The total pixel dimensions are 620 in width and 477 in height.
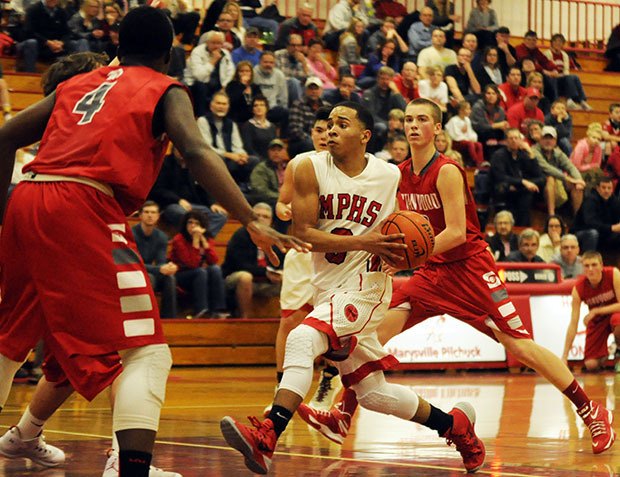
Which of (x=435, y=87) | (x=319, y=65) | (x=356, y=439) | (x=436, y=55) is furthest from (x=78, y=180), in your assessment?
(x=436, y=55)

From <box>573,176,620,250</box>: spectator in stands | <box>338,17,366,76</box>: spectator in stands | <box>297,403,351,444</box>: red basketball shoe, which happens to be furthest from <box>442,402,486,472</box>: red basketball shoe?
<box>338,17,366,76</box>: spectator in stands

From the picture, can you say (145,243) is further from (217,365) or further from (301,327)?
(301,327)

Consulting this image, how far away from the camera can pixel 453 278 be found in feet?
24.3

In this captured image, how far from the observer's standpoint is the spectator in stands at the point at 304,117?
51.6 feet

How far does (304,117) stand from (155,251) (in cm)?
385

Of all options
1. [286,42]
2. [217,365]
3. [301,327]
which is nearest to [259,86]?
[286,42]

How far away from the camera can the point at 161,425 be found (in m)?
7.77

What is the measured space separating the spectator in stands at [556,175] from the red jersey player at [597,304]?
14.0 feet

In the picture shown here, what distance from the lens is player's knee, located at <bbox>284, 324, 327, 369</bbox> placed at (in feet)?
18.8

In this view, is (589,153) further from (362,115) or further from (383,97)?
(362,115)

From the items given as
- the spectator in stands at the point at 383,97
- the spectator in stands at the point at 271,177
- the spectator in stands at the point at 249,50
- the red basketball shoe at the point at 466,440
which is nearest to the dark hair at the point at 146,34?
the red basketball shoe at the point at 466,440

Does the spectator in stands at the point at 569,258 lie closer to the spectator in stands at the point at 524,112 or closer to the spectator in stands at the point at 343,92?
the spectator in stands at the point at 343,92

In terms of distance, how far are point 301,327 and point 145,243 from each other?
24.1 ft

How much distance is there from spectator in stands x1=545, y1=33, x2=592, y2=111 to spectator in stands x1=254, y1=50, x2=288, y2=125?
24.0 ft
